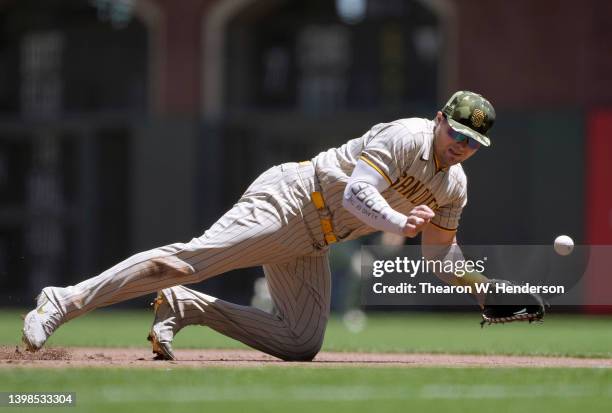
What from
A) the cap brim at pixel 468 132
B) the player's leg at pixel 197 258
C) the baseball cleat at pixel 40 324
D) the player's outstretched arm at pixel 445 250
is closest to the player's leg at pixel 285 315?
the player's leg at pixel 197 258

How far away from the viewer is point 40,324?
26.0 ft

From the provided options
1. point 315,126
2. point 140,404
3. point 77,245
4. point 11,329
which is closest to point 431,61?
point 315,126

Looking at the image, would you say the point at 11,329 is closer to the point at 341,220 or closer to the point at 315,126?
the point at 341,220

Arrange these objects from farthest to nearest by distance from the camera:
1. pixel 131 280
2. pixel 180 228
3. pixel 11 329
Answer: pixel 180 228 < pixel 11 329 < pixel 131 280

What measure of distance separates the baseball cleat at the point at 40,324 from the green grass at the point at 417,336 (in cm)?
312

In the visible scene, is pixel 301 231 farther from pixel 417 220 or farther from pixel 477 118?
pixel 477 118

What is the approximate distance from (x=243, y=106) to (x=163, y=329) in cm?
1674

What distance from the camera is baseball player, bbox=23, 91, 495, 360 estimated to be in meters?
7.93

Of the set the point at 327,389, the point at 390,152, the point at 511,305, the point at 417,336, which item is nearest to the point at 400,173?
the point at 390,152

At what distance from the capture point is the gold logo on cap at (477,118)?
8008mm

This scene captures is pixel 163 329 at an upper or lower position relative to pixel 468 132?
lower

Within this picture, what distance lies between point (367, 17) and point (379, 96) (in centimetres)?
152

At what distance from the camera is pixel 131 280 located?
316 inches

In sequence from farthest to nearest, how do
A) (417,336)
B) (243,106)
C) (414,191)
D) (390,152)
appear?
(243,106) → (417,336) → (414,191) → (390,152)
